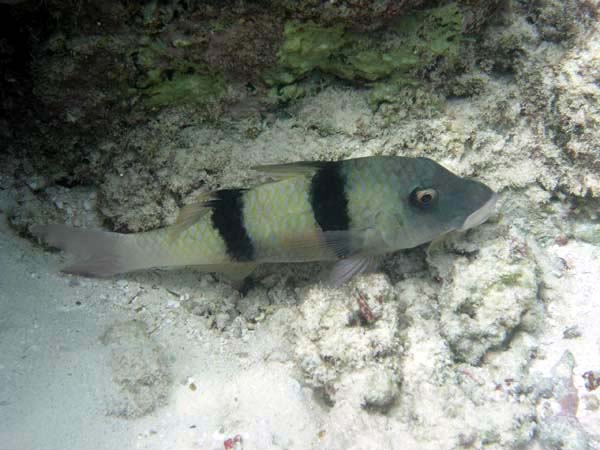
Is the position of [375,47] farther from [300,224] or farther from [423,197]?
[300,224]

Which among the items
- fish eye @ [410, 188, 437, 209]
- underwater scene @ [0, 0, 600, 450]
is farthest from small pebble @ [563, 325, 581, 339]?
fish eye @ [410, 188, 437, 209]

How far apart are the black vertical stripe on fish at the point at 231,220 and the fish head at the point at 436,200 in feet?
3.58

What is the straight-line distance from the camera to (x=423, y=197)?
288 cm

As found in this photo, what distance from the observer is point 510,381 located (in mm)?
2945

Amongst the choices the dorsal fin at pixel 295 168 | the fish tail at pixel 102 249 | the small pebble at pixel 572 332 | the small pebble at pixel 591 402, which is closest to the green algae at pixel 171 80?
the dorsal fin at pixel 295 168

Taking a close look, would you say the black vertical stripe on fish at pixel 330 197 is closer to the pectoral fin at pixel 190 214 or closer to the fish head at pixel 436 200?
the fish head at pixel 436 200

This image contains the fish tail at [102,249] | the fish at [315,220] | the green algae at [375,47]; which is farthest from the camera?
the fish tail at [102,249]

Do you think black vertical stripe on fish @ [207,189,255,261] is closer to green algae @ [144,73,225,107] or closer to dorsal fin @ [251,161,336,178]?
dorsal fin @ [251,161,336,178]

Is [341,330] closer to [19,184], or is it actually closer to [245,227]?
[245,227]

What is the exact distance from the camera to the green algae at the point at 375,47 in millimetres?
3018

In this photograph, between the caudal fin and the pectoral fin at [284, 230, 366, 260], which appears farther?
the caudal fin

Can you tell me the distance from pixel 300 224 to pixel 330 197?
11.0 inches

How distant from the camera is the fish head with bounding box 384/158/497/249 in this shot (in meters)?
2.86

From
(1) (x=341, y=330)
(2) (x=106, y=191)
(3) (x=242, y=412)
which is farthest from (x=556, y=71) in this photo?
(2) (x=106, y=191)
